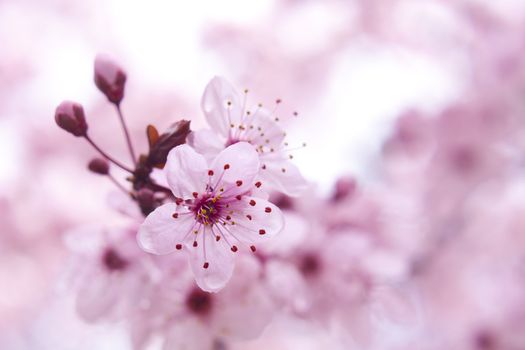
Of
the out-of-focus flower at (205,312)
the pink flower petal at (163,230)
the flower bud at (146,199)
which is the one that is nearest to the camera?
the pink flower petal at (163,230)

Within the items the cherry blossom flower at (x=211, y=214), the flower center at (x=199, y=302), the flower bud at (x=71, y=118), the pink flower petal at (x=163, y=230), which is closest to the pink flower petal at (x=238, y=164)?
the cherry blossom flower at (x=211, y=214)

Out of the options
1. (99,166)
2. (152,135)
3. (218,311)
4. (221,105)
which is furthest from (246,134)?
(218,311)

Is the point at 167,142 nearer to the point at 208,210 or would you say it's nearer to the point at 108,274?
the point at 208,210

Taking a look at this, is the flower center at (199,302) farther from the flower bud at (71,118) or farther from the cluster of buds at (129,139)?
the flower bud at (71,118)

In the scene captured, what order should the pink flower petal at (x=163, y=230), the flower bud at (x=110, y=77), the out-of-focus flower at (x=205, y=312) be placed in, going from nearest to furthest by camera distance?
the pink flower petal at (x=163, y=230) < the flower bud at (x=110, y=77) < the out-of-focus flower at (x=205, y=312)

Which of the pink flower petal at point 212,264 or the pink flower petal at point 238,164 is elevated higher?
the pink flower petal at point 238,164

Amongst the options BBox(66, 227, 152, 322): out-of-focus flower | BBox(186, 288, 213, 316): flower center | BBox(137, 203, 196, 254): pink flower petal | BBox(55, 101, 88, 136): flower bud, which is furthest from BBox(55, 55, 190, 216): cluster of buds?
BBox(186, 288, 213, 316): flower center
